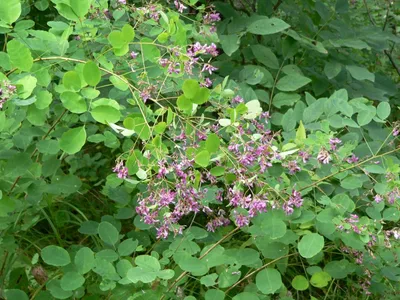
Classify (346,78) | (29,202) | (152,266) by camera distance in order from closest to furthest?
(152,266), (29,202), (346,78)

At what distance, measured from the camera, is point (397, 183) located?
5.79ft

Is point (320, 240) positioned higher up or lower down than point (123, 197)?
higher up

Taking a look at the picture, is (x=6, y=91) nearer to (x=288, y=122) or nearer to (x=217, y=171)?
(x=217, y=171)

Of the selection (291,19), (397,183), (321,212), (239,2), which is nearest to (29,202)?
(321,212)

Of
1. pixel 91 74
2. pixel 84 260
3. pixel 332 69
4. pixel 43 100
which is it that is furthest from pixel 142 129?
pixel 332 69

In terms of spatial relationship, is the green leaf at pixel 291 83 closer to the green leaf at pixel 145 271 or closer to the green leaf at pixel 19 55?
the green leaf at pixel 145 271

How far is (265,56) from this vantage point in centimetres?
268

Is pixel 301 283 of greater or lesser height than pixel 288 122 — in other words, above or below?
below

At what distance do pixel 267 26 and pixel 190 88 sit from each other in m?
1.05

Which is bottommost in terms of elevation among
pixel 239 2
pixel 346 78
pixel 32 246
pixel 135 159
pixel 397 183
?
pixel 32 246

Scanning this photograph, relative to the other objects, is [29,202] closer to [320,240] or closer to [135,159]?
[135,159]

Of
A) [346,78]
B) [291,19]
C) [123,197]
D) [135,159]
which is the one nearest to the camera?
[135,159]

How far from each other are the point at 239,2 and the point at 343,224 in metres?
1.47

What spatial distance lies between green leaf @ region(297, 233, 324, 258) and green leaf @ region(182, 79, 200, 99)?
0.53m
